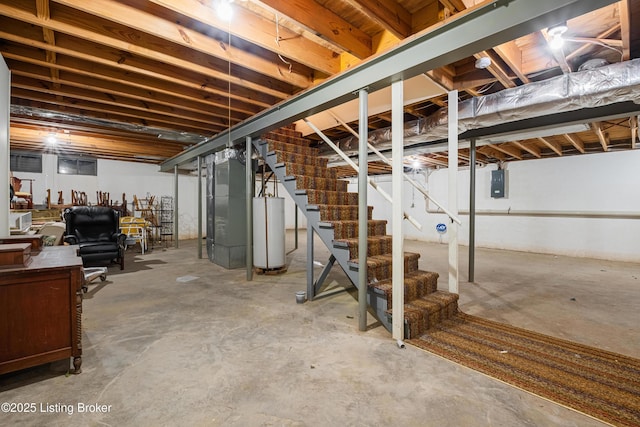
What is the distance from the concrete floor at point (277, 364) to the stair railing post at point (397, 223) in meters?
0.26

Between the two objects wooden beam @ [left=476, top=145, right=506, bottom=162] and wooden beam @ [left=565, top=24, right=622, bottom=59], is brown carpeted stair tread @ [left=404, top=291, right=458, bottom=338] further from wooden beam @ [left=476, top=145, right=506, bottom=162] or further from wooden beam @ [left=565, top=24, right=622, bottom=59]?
wooden beam @ [left=476, top=145, right=506, bottom=162]

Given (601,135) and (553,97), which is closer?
(553,97)

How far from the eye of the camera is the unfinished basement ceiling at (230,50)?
2117 mm

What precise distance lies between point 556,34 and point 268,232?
3846mm

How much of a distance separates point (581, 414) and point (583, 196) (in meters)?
6.76

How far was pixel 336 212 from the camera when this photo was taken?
3.33 metres

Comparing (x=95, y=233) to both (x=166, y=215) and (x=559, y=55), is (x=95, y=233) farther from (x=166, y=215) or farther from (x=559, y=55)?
(x=559, y=55)

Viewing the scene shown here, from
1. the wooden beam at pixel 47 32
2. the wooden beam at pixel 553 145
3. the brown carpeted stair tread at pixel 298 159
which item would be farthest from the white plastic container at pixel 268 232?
the wooden beam at pixel 553 145

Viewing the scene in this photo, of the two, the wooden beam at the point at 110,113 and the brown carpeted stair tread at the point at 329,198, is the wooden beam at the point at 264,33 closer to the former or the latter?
the brown carpeted stair tread at the point at 329,198

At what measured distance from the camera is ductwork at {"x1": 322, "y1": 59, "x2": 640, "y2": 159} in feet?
7.94

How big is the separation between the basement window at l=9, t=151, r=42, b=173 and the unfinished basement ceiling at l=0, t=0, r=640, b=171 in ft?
14.5

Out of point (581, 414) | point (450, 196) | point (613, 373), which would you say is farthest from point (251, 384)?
point (450, 196)

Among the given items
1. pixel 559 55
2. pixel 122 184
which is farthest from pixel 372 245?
pixel 122 184

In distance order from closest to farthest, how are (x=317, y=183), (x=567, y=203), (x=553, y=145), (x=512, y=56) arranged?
(x=512, y=56)
(x=317, y=183)
(x=553, y=145)
(x=567, y=203)
